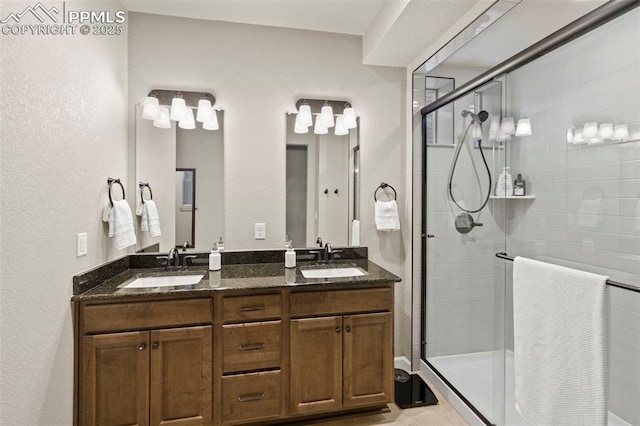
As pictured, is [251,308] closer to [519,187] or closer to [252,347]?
[252,347]

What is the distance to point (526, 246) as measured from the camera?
1.89m

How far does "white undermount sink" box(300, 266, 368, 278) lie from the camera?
221 centimetres

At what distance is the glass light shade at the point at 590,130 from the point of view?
164cm

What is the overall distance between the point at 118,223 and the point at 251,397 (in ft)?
4.29

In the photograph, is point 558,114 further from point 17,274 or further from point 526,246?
point 17,274

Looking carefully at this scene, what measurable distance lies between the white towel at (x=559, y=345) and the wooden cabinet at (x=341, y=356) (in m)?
0.74

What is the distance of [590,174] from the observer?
1.67 metres

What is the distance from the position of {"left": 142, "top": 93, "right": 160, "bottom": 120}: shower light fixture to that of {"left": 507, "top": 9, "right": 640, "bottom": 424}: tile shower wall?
2301 mm

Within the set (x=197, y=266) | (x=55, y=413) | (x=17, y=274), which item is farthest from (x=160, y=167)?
(x=55, y=413)

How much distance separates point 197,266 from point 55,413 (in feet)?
3.49

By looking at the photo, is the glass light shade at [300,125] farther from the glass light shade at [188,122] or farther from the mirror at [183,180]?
the glass light shade at [188,122]

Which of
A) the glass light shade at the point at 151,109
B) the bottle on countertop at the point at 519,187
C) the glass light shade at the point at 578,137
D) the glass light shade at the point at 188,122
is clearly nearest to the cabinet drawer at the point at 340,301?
the bottle on countertop at the point at 519,187

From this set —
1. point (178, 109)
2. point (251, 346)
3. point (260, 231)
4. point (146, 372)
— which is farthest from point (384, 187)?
point (146, 372)

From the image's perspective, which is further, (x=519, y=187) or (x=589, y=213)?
(x=519, y=187)
